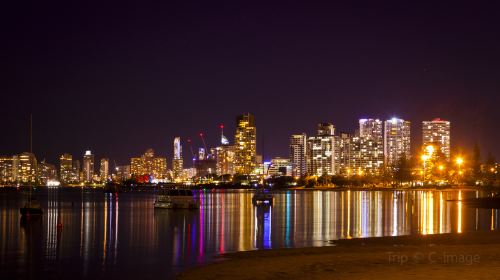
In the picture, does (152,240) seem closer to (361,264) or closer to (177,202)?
(361,264)

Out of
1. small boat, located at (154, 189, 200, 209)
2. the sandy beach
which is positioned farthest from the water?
small boat, located at (154, 189, 200, 209)

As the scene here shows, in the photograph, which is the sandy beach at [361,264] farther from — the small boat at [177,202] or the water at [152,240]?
the small boat at [177,202]

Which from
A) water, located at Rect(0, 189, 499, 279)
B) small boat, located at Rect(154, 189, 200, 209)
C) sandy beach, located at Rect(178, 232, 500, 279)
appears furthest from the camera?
small boat, located at Rect(154, 189, 200, 209)

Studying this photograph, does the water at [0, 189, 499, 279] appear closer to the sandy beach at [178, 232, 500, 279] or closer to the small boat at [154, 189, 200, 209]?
the sandy beach at [178, 232, 500, 279]

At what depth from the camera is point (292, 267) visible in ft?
79.9

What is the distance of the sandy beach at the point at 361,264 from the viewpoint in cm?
2166

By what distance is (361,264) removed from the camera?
960 inches

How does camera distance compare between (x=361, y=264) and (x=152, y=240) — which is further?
(x=152, y=240)

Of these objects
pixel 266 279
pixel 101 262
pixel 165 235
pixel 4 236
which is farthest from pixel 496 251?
pixel 4 236

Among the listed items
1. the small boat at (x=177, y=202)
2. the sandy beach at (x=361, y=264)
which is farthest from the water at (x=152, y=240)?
the small boat at (x=177, y=202)

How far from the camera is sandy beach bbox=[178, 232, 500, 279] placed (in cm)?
2166

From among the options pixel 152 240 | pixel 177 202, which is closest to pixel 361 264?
pixel 152 240

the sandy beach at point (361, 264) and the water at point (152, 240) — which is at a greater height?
the sandy beach at point (361, 264)

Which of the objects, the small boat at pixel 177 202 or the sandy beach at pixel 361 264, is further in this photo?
the small boat at pixel 177 202
